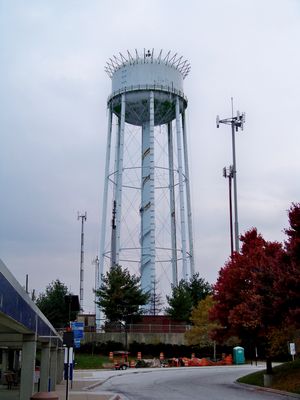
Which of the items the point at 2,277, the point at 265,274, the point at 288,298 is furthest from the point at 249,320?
the point at 2,277

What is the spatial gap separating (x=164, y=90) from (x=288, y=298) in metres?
43.2

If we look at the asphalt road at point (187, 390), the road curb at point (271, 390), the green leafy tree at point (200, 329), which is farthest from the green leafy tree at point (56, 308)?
the road curb at point (271, 390)

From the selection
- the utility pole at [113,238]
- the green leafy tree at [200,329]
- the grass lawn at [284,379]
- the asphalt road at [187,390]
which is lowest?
the asphalt road at [187,390]

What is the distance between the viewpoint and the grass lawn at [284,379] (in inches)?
1061

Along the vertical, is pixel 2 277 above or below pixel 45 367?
above

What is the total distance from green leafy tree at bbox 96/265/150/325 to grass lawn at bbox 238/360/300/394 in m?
27.5

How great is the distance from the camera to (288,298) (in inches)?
938

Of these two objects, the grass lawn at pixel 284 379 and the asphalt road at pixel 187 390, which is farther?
the grass lawn at pixel 284 379

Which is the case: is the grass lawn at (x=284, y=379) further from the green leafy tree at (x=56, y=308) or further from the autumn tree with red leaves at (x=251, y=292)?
the green leafy tree at (x=56, y=308)

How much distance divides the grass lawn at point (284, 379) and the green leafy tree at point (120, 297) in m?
27.5

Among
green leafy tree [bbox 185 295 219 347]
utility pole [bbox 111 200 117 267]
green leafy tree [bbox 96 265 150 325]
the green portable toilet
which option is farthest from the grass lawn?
utility pole [bbox 111 200 117 267]

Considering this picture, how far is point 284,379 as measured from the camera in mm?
28828

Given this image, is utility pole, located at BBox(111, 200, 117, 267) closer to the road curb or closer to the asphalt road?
the asphalt road

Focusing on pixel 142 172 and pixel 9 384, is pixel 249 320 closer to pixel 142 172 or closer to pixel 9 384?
pixel 9 384
